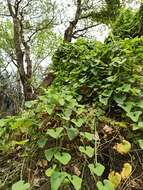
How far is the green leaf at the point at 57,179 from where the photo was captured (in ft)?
6.55

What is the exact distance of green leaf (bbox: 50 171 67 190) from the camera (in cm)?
200

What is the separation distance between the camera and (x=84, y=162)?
7.43 feet

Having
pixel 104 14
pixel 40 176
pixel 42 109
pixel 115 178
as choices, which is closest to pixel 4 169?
pixel 40 176

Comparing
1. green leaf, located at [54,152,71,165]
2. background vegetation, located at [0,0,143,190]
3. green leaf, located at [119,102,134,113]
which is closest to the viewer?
green leaf, located at [54,152,71,165]

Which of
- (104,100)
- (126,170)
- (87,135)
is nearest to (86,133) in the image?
(87,135)

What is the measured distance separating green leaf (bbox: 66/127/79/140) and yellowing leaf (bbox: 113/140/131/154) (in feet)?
0.79

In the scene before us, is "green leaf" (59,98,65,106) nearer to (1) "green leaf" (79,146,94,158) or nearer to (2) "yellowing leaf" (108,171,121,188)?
(1) "green leaf" (79,146,94,158)

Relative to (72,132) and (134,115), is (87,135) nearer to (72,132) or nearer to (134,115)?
(72,132)

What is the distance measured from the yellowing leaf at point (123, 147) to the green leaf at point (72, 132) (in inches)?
9.4

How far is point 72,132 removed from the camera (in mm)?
2283

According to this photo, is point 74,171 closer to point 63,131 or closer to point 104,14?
point 63,131

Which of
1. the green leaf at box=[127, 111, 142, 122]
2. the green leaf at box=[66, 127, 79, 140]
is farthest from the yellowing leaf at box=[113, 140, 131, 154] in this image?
the green leaf at box=[66, 127, 79, 140]

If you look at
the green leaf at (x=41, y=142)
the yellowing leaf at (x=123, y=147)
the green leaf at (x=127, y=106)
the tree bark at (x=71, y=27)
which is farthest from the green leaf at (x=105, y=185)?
the tree bark at (x=71, y=27)

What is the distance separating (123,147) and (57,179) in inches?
18.7
